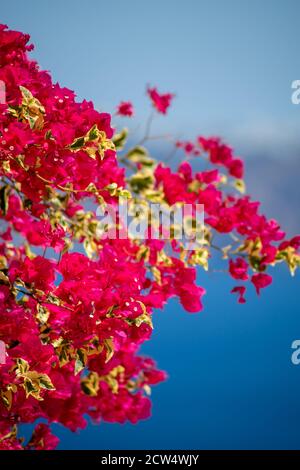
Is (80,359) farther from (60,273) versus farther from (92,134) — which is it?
(92,134)

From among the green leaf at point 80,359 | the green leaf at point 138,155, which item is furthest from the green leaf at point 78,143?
the green leaf at point 138,155

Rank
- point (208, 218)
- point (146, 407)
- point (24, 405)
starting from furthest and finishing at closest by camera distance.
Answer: point (146, 407) < point (208, 218) < point (24, 405)

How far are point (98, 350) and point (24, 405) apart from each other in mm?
415

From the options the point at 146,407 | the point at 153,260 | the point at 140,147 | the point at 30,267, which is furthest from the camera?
the point at 140,147

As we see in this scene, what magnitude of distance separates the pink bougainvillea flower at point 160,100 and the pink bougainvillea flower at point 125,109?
0.28 metres

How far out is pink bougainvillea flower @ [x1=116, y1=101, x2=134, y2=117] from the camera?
327cm

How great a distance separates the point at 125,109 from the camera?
3.29 meters

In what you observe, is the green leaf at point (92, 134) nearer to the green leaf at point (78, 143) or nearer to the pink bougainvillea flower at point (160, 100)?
the green leaf at point (78, 143)

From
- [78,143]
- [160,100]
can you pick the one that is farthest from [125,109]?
[78,143]

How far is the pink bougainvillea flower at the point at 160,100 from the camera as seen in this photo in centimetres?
349

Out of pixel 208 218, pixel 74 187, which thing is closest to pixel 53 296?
pixel 74 187

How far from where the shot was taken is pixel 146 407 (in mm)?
2697
